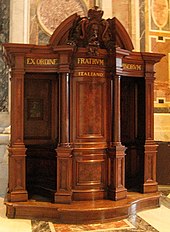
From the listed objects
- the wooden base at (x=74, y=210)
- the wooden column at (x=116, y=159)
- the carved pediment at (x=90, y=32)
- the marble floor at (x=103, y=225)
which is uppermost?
the carved pediment at (x=90, y=32)

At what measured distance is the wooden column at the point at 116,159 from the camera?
4855mm

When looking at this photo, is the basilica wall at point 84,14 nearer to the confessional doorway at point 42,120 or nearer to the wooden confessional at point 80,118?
the confessional doorway at point 42,120

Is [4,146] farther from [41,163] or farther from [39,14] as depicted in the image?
[39,14]

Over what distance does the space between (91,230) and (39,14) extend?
14.0 ft

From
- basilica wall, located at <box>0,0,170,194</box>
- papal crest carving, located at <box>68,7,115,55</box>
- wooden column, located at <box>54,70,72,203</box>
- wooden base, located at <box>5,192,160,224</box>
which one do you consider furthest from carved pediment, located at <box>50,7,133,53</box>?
wooden base, located at <box>5,192,160,224</box>

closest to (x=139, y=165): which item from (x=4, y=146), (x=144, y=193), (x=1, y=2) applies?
(x=144, y=193)

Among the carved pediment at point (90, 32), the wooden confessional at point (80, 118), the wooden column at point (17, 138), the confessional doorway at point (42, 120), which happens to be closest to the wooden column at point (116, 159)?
the wooden confessional at point (80, 118)

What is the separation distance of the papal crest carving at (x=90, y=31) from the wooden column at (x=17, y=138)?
0.78m

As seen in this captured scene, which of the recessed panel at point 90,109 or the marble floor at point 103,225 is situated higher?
the recessed panel at point 90,109

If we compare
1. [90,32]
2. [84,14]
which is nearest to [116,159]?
[90,32]

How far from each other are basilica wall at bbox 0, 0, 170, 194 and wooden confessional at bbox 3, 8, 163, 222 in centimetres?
131

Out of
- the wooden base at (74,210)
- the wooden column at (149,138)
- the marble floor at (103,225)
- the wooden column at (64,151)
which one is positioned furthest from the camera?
the wooden column at (149,138)

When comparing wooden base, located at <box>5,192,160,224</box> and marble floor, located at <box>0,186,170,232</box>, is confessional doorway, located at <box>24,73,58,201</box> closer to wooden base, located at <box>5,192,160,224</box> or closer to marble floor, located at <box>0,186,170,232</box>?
wooden base, located at <box>5,192,160,224</box>

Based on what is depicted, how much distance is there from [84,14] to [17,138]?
3.36m
